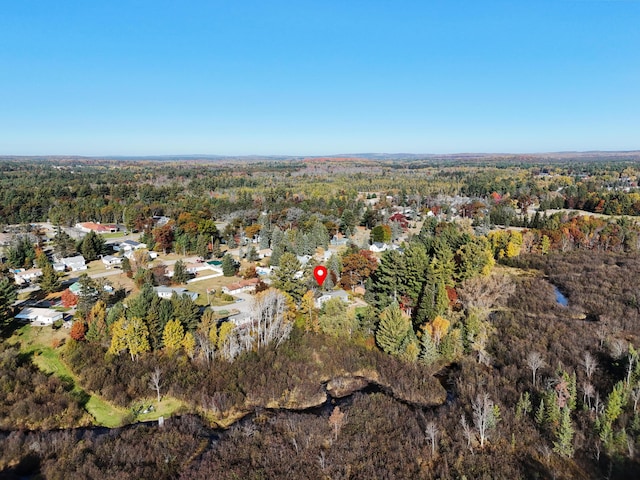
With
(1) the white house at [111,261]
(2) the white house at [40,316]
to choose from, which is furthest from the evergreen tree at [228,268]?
(2) the white house at [40,316]

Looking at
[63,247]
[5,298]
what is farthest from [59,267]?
[5,298]

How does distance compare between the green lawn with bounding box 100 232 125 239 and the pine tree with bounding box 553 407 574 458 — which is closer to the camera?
the pine tree with bounding box 553 407 574 458

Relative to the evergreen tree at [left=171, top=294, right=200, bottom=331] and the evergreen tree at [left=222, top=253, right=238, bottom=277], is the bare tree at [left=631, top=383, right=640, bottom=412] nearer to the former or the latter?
the evergreen tree at [left=171, top=294, right=200, bottom=331]

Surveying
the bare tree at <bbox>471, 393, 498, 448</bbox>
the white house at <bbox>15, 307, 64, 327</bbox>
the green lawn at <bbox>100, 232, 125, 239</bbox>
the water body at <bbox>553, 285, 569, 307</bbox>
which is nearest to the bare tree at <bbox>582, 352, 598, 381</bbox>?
the bare tree at <bbox>471, 393, 498, 448</bbox>

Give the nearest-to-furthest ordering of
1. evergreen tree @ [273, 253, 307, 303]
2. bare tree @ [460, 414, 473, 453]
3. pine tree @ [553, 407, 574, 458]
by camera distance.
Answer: pine tree @ [553, 407, 574, 458] < bare tree @ [460, 414, 473, 453] < evergreen tree @ [273, 253, 307, 303]

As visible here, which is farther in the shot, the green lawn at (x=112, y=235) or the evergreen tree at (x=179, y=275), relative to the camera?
the green lawn at (x=112, y=235)

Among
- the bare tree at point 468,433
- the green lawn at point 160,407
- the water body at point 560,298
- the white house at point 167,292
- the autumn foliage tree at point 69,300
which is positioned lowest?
the green lawn at point 160,407

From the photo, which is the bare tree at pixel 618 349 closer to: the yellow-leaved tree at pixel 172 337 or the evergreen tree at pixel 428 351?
the evergreen tree at pixel 428 351

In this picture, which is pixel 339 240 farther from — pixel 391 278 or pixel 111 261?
pixel 391 278
